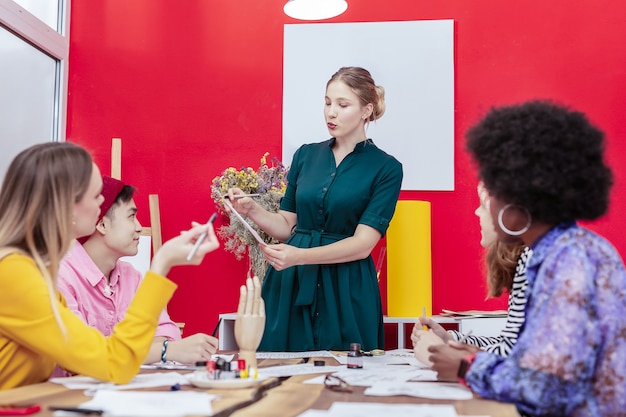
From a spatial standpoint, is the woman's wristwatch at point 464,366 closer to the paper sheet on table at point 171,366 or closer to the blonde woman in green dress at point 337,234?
the paper sheet on table at point 171,366

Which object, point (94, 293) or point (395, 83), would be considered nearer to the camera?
point (94, 293)

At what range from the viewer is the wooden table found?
1.20 metres

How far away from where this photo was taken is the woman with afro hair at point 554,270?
1.22 m

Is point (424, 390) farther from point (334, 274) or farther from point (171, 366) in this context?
point (334, 274)

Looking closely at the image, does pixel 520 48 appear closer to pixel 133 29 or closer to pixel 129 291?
pixel 133 29

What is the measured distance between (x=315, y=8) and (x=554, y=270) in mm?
2193

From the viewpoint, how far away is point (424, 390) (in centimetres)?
142

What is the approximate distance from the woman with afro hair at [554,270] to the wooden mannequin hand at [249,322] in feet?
1.41

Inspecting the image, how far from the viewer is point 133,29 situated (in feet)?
12.7

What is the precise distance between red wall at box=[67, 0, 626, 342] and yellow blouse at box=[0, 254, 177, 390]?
7.16 feet

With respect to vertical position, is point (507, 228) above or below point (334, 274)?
above

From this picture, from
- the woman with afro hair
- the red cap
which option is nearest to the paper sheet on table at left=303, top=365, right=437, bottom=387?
the woman with afro hair

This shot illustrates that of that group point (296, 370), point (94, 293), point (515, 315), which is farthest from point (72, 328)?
point (515, 315)

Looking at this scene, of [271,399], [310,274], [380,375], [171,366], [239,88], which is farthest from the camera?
[239,88]
